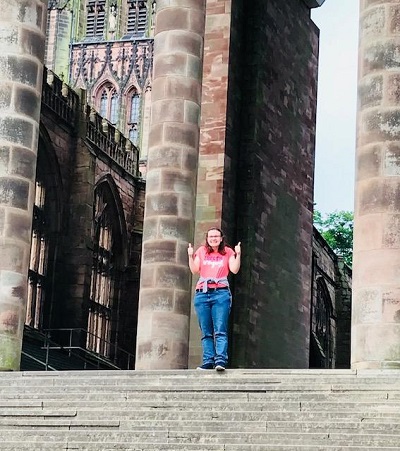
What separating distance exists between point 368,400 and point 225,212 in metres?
13.7

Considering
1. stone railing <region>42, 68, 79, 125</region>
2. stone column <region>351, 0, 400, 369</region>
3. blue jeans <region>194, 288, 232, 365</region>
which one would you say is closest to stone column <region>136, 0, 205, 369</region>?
blue jeans <region>194, 288, 232, 365</region>

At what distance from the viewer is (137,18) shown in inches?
3440

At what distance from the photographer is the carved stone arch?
44800mm

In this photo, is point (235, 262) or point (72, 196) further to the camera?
point (72, 196)

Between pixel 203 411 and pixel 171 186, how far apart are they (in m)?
7.11

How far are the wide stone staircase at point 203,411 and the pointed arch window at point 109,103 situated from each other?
63602 millimetres

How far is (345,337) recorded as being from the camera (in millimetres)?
53250

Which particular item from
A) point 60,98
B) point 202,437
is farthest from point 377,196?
point 60,98

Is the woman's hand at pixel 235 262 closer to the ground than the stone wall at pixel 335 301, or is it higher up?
closer to the ground

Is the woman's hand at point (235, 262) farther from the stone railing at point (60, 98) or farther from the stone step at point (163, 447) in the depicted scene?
the stone railing at point (60, 98)

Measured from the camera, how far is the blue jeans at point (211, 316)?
18438 millimetres

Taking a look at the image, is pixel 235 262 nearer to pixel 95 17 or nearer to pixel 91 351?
pixel 91 351

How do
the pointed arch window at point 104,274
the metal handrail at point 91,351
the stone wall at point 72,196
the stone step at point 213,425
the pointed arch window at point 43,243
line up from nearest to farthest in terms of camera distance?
the stone step at point 213,425 < the metal handrail at point 91,351 < the pointed arch window at point 43,243 < the stone wall at point 72,196 < the pointed arch window at point 104,274

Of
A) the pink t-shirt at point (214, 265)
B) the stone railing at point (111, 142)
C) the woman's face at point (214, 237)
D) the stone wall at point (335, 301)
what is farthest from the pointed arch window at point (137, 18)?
the woman's face at point (214, 237)
